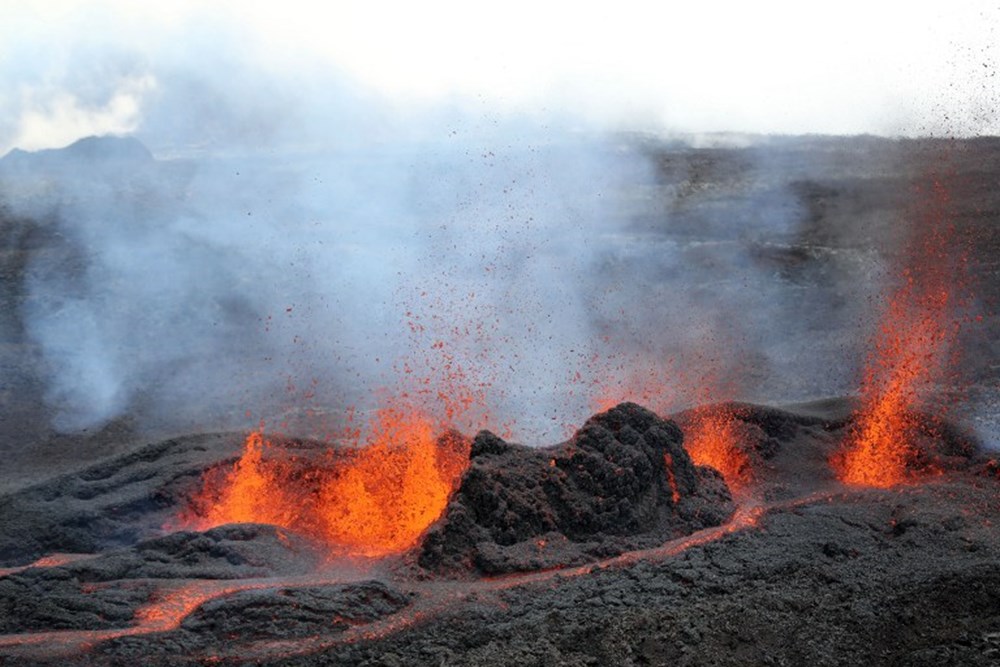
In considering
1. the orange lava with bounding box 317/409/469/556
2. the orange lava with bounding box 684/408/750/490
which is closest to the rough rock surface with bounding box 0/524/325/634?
the orange lava with bounding box 317/409/469/556

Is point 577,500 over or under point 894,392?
under

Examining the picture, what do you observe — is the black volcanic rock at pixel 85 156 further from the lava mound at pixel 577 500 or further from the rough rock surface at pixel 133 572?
the lava mound at pixel 577 500

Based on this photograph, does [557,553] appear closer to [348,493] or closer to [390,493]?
[390,493]

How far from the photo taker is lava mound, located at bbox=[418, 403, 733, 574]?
862 cm

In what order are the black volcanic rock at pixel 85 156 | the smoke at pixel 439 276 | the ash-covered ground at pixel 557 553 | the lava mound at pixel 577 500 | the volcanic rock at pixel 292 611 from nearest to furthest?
the volcanic rock at pixel 292 611, the ash-covered ground at pixel 557 553, the lava mound at pixel 577 500, the smoke at pixel 439 276, the black volcanic rock at pixel 85 156

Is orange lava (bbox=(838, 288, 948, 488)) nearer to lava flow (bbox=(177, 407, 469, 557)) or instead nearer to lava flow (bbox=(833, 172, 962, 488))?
lava flow (bbox=(833, 172, 962, 488))

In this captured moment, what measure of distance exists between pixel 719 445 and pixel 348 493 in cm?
419

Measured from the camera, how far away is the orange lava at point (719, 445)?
1105 cm

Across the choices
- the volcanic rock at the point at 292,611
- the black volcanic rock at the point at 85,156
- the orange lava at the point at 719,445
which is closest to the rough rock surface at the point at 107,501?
the volcanic rock at the point at 292,611

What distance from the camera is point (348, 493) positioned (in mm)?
10320

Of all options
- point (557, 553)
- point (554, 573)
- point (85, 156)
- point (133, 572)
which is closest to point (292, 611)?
point (133, 572)

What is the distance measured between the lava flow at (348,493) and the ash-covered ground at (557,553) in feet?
1.23

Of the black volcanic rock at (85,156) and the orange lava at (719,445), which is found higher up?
the black volcanic rock at (85,156)

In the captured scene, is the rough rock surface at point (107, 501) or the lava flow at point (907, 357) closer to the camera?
the rough rock surface at point (107, 501)
